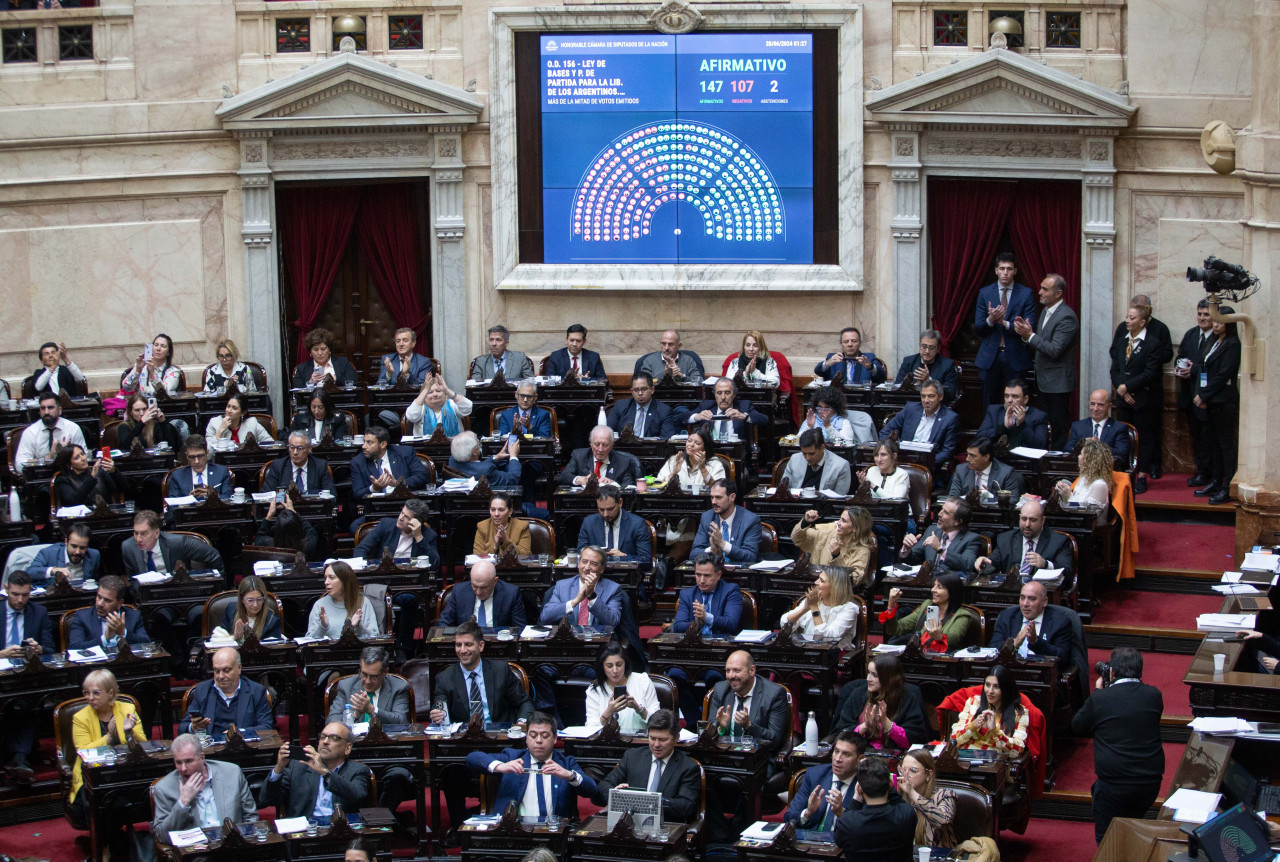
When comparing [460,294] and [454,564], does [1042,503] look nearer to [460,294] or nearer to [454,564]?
[454,564]

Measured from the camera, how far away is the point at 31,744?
1110 cm

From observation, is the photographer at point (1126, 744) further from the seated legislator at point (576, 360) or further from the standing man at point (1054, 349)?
the seated legislator at point (576, 360)

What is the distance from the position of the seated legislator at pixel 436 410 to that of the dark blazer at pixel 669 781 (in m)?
5.31

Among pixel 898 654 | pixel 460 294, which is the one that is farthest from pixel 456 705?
pixel 460 294

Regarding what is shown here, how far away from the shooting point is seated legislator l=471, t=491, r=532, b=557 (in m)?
12.5

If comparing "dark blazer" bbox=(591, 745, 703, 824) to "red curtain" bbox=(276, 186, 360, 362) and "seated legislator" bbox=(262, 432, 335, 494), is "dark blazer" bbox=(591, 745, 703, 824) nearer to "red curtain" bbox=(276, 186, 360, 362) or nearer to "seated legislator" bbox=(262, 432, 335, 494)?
"seated legislator" bbox=(262, 432, 335, 494)

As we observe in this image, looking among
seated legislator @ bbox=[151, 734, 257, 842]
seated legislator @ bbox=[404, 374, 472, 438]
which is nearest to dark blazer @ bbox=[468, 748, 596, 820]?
seated legislator @ bbox=[151, 734, 257, 842]

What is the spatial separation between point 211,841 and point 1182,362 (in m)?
8.63

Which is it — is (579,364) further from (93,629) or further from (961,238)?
(93,629)

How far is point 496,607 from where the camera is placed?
11516 millimetres

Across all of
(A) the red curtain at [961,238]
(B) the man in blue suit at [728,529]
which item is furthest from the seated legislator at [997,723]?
(A) the red curtain at [961,238]

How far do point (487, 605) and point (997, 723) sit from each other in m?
3.39

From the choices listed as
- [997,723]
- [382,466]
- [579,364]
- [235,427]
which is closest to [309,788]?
[997,723]

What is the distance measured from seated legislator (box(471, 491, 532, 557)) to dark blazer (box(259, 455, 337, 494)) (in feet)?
5.27
